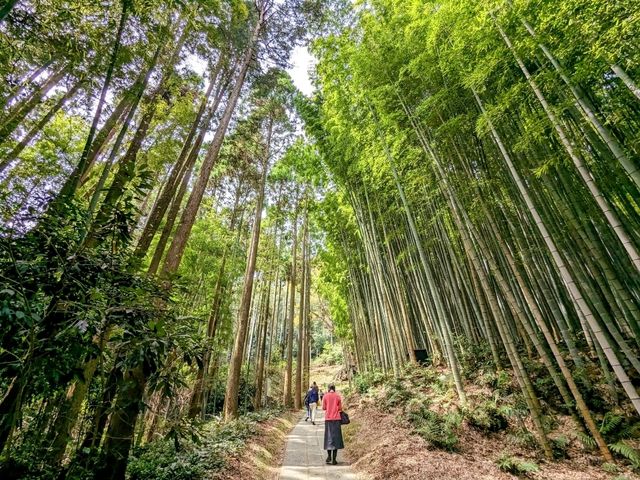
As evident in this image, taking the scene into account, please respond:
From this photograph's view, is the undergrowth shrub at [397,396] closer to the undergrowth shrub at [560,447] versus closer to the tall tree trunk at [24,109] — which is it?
the undergrowth shrub at [560,447]

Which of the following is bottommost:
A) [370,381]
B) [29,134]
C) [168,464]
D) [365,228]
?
[168,464]

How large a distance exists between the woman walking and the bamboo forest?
0.14 metres

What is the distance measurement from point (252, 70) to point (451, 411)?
7.59 meters

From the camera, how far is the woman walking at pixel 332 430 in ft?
14.7

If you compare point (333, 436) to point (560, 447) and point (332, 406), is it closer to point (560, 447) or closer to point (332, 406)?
point (332, 406)

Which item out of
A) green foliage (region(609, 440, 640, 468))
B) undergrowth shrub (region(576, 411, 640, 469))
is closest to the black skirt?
undergrowth shrub (region(576, 411, 640, 469))

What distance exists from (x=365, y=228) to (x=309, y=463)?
4881 millimetres

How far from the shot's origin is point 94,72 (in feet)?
10.0

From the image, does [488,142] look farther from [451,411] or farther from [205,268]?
[205,268]

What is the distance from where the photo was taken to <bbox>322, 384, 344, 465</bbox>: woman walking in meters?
4.48

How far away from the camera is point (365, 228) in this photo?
742 cm

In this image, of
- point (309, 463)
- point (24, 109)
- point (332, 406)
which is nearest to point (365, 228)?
point (332, 406)

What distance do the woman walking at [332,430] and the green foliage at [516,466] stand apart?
2215 mm

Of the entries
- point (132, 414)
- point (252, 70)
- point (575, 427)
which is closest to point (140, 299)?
point (132, 414)
